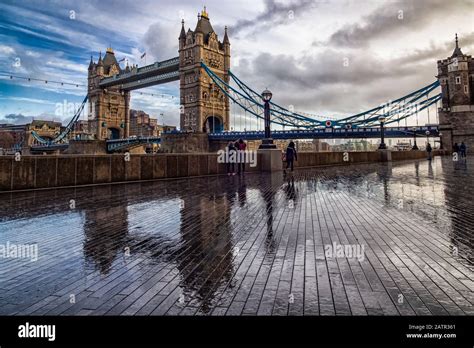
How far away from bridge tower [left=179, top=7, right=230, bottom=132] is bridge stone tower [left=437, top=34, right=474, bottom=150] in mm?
41051

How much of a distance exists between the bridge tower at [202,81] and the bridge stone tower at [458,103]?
135 ft

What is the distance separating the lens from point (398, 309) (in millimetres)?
1926

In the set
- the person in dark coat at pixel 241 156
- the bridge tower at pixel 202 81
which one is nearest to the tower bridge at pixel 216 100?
the bridge tower at pixel 202 81

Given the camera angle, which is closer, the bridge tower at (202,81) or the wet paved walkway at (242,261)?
the wet paved walkway at (242,261)

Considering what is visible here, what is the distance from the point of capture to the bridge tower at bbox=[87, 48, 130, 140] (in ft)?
298

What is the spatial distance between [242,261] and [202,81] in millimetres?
68718

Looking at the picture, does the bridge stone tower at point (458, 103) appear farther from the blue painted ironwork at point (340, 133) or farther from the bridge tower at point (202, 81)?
the bridge tower at point (202, 81)

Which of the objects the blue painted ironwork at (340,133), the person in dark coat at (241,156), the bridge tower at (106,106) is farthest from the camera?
the bridge tower at (106,106)

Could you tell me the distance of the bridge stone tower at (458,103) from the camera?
138 ft

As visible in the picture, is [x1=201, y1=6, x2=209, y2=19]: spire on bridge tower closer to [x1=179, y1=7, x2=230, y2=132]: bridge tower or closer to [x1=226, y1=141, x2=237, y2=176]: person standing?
[x1=179, y1=7, x2=230, y2=132]: bridge tower

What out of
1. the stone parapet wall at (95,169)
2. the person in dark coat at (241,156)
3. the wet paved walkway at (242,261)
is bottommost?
the wet paved walkway at (242,261)
